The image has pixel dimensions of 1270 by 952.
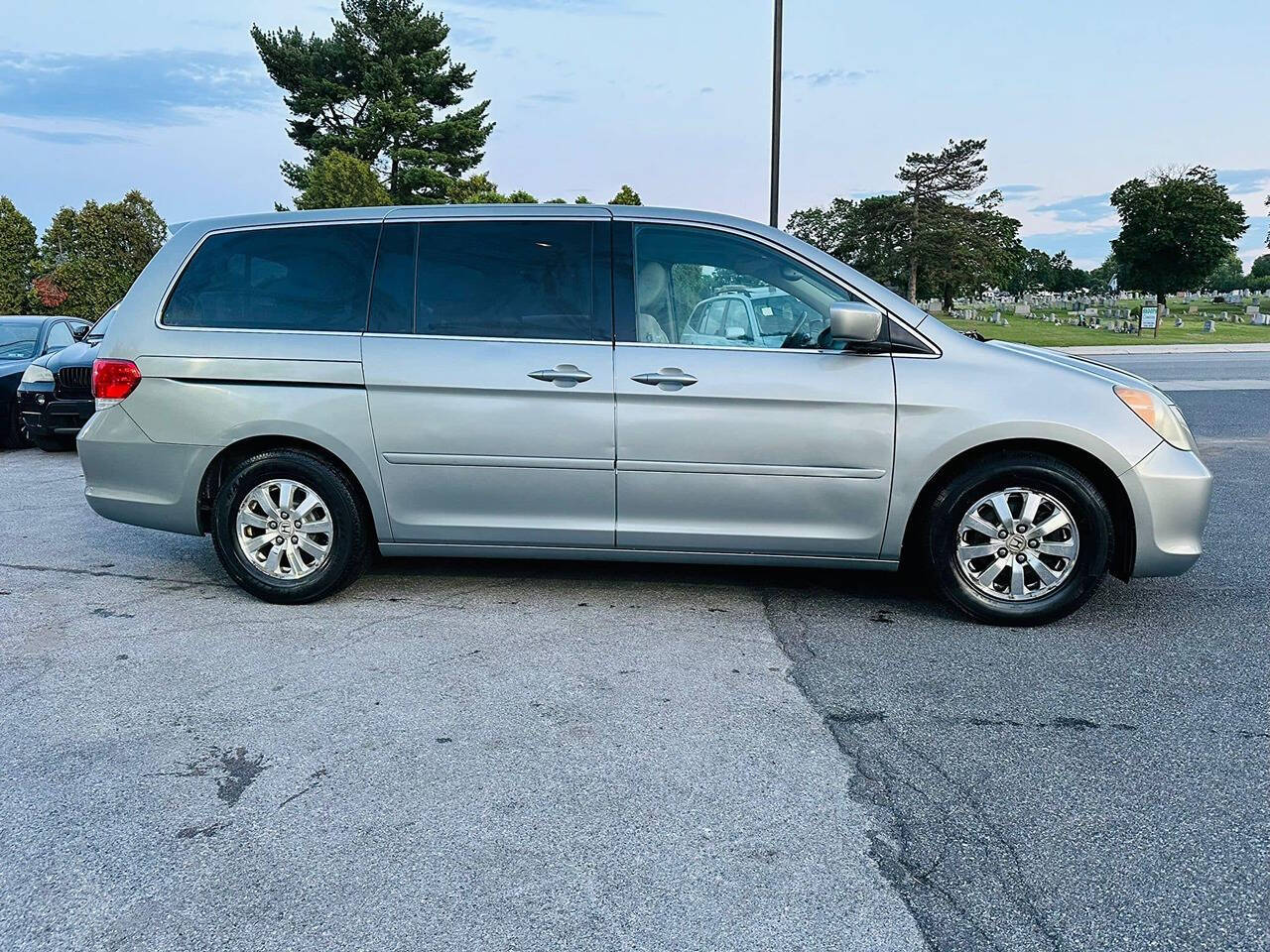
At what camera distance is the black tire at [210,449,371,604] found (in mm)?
4742

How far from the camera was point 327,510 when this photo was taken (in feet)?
15.6

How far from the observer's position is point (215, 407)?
4746 millimetres

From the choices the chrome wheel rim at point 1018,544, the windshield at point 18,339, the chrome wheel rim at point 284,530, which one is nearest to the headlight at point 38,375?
the windshield at point 18,339

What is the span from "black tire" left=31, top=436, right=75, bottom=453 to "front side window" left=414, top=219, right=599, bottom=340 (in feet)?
23.3

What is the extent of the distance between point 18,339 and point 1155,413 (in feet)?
37.9

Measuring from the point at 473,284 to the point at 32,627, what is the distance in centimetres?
262

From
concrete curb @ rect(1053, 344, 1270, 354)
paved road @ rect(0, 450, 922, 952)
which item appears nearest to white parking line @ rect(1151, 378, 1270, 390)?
concrete curb @ rect(1053, 344, 1270, 354)

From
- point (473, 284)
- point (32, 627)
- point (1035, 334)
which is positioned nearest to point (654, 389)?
point (473, 284)

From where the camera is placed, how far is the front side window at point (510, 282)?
459 cm

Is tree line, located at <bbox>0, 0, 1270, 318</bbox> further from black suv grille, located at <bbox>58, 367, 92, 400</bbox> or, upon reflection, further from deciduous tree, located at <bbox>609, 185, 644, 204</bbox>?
black suv grille, located at <bbox>58, 367, 92, 400</bbox>

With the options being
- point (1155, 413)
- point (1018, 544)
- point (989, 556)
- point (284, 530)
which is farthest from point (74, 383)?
point (1155, 413)

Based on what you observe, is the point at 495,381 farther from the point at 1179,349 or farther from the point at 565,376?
the point at 1179,349

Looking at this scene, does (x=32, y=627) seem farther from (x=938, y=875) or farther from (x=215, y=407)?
(x=938, y=875)

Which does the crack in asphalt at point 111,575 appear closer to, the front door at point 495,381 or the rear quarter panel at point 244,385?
Answer: the rear quarter panel at point 244,385
